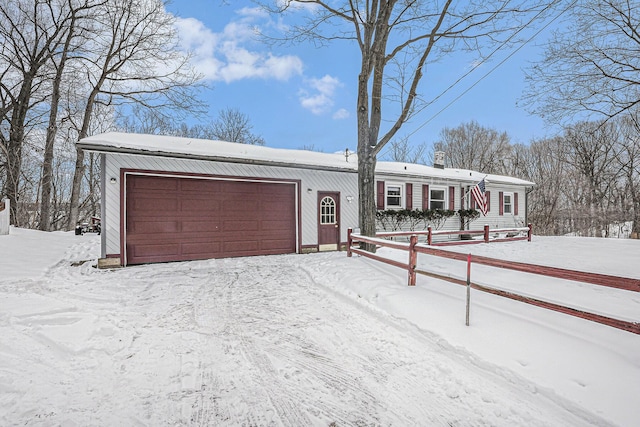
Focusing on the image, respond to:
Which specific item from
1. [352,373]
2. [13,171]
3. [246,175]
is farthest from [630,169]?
[13,171]

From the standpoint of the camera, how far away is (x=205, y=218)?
852 centimetres

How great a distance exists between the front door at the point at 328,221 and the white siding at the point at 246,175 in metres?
0.18

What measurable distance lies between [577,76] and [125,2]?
66.5ft

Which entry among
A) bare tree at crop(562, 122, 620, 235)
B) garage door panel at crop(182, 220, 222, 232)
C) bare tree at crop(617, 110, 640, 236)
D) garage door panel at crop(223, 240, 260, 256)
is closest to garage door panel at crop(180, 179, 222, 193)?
garage door panel at crop(182, 220, 222, 232)

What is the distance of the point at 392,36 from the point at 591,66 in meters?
5.67

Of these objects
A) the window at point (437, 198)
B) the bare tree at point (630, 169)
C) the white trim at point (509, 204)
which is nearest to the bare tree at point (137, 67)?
the window at point (437, 198)

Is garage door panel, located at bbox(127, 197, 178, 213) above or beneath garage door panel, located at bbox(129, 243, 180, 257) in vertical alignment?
above

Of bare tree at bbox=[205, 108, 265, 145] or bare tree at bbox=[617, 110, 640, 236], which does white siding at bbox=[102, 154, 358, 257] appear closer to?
bare tree at bbox=[205, 108, 265, 145]

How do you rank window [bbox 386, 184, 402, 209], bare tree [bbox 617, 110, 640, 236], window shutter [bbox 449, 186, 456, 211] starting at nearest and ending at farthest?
1. window [bbox 386, 184, 402, 209]
2. window shutter [bbox 449, 186, 456, 211]
3. bare tree [bbox 617, 110, 640, 236]

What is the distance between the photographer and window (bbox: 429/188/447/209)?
44.5 feet

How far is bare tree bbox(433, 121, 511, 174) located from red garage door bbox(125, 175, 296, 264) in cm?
2434

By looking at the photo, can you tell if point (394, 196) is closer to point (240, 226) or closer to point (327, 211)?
point (327, 211)

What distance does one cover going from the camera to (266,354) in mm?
2941

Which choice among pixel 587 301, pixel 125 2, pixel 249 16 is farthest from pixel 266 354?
pixel 125 2
